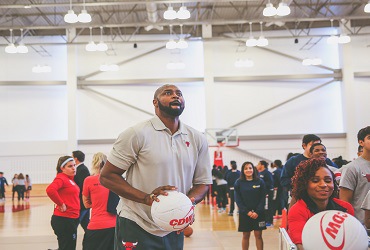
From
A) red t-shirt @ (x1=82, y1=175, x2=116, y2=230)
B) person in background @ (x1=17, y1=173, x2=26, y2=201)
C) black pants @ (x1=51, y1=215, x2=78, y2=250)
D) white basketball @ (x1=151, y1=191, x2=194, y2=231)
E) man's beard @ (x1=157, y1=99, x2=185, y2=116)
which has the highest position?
man's beard @ (x1=157, y1=99, x2=185, y2=116)

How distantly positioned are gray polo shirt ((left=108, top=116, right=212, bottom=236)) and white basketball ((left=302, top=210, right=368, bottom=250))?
902 millimetres

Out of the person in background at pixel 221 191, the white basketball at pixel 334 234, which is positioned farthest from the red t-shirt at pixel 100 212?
the person in background at pixel 221 191

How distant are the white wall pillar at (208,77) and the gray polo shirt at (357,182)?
63.6 ft

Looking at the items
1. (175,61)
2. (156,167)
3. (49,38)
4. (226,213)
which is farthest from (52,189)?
(49,38)

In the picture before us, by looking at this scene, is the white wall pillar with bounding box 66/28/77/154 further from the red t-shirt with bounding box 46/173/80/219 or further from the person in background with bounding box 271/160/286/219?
the red t-shirt with bounding box 46/173/80/219

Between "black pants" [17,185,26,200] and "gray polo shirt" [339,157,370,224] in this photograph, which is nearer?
"gray polo shirt" [339,157,370,224]

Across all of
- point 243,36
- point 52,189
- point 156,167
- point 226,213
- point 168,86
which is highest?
point 243,36

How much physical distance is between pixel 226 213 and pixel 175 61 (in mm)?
12017

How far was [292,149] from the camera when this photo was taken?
2392 cm

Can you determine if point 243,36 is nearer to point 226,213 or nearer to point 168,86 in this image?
point 226,213

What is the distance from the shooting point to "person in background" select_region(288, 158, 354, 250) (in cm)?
308

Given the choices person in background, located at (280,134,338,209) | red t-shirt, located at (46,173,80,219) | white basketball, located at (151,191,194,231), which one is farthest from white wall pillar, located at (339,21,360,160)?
white basketball, located at (151,191,194,231)

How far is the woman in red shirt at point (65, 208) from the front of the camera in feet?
19.3

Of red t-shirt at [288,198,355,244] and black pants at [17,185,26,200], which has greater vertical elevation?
red t-shirt at [288,198,355,244]
